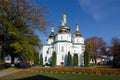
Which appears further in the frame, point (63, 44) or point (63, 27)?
point (63, 27)

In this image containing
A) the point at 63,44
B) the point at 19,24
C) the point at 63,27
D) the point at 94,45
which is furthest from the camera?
the point at 94,45

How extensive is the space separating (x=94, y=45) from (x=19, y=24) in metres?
62.3

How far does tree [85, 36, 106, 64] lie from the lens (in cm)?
9119

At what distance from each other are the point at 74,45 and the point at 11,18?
62864mm

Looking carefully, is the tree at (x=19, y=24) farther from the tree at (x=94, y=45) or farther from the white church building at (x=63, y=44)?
the tree at (x=94, y=45)

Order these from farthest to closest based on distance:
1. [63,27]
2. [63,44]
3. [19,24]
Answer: [63,27] < [63,44] < [19,24]

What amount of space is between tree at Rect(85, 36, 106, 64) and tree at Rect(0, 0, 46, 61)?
58868 millimetres

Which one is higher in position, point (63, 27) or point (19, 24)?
point (63, 27)

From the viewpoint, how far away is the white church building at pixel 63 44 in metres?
83.2

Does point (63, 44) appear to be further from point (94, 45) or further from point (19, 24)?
point (19, 24)

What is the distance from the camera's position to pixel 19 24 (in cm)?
3241

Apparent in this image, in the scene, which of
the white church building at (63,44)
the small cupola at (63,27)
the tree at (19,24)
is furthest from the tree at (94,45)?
the tree at (19,24)

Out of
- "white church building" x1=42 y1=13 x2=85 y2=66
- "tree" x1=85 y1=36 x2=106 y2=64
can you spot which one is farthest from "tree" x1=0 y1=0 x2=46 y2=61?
"tree" x1=85 y1=36 x2=106 y2=64

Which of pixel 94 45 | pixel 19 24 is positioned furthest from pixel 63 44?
pixel 19 24
